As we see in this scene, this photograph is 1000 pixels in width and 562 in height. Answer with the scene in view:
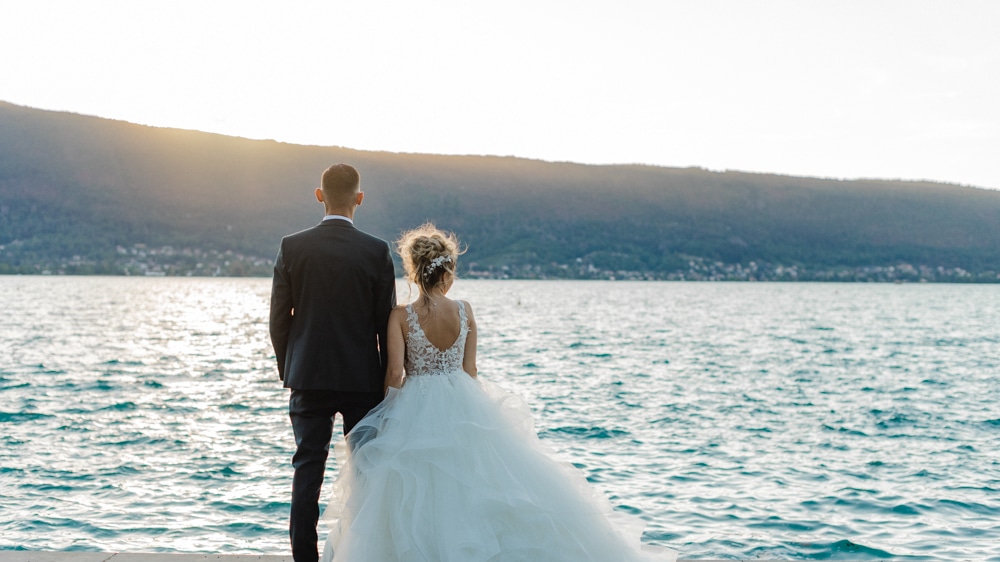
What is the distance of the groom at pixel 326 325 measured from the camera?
4.21 meters

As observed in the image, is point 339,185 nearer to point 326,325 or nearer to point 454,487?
point 326,325

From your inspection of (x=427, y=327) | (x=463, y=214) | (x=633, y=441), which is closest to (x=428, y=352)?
(x=427, y=327)

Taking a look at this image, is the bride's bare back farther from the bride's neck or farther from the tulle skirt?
the tulle skirt

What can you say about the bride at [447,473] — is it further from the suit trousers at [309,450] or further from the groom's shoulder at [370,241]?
the groom's shoulder at [370,241]

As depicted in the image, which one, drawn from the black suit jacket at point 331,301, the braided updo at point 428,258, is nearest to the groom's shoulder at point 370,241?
the black suit jacket at point 331,301

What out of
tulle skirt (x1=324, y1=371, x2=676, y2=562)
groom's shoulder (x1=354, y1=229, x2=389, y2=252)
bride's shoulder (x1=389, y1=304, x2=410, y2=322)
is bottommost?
tulle skirt (x1=324, y1=371, x2=676, y2=562)

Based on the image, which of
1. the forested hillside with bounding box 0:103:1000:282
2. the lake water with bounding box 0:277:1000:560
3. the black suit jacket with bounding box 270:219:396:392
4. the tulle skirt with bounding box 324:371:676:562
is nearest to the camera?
the tulle skirt with bounding box 324:371:676:562

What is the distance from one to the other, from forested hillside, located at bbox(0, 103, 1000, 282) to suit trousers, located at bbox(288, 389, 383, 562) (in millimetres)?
103491

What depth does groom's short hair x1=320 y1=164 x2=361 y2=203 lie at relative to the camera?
4320mm

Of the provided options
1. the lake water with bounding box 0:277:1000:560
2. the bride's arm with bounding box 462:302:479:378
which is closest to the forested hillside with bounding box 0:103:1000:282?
the lake water with bounding box 0:277:1000:560

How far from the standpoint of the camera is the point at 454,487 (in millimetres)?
4164

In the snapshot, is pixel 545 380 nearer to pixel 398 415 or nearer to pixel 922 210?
pixel 398 415

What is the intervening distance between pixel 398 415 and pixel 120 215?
12499 cm

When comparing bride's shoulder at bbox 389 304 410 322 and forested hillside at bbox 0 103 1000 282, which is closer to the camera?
bride's shoulder at bbox 389 304 410 322
